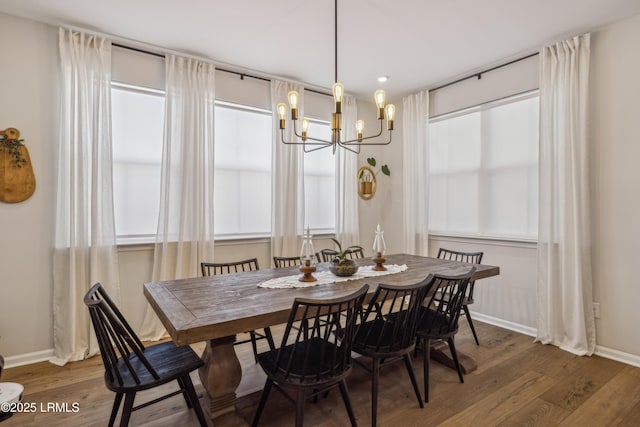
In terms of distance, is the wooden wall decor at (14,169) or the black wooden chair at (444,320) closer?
the black wooden chair at (444,320)

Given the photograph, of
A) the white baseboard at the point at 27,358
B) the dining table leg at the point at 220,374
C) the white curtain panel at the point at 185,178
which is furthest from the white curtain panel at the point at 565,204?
the white baseboard at the point at 27,358

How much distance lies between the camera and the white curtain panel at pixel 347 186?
447 cm

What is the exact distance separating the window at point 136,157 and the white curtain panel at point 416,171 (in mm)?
3022

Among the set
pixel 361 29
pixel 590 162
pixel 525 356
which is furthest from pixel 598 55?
pixel 525 356

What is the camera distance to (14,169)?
2.68 meters

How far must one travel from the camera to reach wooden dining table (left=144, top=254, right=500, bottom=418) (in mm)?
1595

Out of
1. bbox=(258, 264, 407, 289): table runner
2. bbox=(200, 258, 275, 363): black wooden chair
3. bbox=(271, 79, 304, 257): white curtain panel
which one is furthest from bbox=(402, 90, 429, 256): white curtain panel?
bbox=(200, 258, 275, 363): black wooden chair

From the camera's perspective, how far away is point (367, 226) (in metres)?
4.85

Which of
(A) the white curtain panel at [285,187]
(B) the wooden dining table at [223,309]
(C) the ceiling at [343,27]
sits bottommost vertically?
(B) the wooden dining table at [223,309]

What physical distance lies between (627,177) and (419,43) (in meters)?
2.11

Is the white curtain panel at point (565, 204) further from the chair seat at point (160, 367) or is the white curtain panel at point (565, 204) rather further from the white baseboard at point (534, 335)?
the chair seat at point (160, 367)

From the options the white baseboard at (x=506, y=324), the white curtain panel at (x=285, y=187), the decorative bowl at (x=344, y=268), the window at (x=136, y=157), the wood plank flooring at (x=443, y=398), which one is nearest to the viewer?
the wood plank flooring at (x=443, y=398)

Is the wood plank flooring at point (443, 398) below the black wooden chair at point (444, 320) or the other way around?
below

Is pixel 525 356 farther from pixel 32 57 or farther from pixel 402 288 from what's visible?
pixel 32 57
